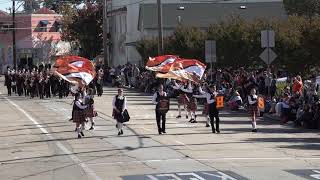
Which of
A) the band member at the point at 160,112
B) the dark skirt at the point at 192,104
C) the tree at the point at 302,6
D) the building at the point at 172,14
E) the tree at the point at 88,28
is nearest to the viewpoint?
the band member at the point at 160,112

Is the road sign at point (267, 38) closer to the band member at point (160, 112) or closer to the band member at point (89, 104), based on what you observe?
the band member at point (160, 112)

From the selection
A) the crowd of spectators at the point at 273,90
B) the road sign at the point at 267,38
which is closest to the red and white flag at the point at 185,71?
the crowd of spectators at the point at 273,90

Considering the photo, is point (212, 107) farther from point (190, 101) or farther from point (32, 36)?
point (32, 36)

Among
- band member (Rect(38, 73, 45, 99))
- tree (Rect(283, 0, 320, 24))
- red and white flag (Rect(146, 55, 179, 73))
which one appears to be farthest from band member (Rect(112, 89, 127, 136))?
tree (Rect(283, 0, 320, 24))

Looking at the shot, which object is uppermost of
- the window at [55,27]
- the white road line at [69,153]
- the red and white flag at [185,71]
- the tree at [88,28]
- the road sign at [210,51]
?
the window at [55,27]

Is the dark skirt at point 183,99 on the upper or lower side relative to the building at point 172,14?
lower

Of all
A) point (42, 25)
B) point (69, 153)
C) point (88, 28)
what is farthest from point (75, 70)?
point (42, 25)

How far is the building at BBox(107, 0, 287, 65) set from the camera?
62.3 metres

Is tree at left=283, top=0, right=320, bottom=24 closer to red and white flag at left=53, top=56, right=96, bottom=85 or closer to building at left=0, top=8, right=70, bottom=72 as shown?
building at left=0, top=8, right=70, bottom=72

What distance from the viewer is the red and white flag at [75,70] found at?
25828mm

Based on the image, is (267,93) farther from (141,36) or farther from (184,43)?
(141,36)

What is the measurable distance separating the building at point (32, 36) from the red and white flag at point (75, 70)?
67747 millimetres

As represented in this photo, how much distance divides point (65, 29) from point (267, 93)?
5145cm

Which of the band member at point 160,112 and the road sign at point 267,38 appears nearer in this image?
the band member at point 160,112
